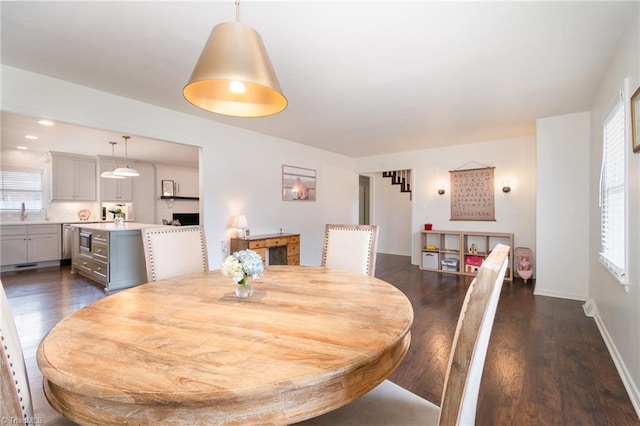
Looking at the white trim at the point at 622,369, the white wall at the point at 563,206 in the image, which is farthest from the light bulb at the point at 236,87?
the white wall at the point at 563,206

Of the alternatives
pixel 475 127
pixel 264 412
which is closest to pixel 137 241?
pixel 264 412

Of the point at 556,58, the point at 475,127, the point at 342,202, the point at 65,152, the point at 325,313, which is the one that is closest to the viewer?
the point at 325,313

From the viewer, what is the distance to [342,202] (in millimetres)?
6727

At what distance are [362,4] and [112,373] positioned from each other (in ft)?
6.89

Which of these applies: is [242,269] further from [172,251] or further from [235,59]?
[172,251]

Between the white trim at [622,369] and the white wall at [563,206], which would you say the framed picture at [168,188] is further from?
the white trim at [622,369]

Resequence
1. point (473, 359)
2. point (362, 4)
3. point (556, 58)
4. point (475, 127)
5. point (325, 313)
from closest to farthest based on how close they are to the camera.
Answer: point (473, 359) → point (325, 313) → point (362, 4) → point (556, 58) → point (475, 127)

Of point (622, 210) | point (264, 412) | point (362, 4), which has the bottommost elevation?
point (264, 412)

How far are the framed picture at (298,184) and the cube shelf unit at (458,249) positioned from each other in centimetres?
238

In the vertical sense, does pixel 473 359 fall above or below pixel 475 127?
below

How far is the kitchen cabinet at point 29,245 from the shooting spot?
17.9 feet

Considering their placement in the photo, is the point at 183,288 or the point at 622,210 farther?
the point at 622,210

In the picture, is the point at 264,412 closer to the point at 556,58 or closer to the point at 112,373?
the point at 112,373

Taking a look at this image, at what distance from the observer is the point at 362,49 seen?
7.41ft
